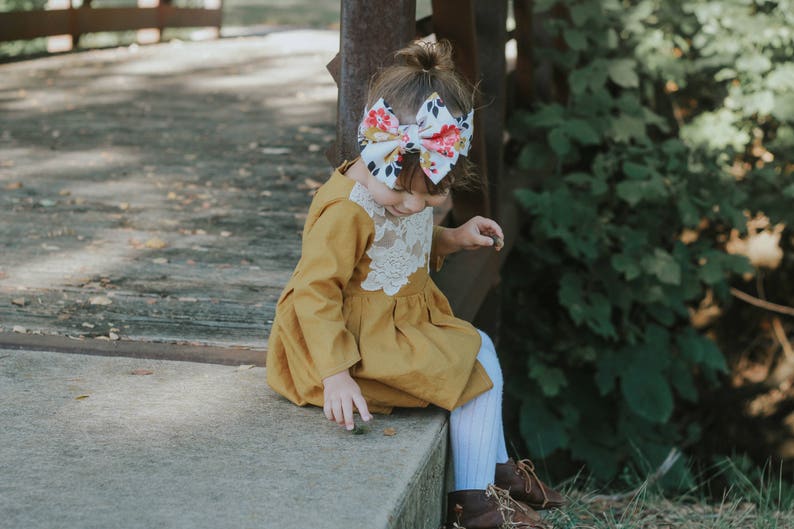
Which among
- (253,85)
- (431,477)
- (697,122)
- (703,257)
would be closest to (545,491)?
(431,477)

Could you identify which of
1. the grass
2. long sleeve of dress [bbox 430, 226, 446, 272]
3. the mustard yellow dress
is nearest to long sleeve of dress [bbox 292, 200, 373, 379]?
the mustard yellow dress

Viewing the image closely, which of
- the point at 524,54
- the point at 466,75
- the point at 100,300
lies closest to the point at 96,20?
the point at 524,54

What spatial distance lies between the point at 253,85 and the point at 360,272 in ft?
18.8

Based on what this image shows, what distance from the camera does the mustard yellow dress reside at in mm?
2266

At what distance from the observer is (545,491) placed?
260cm

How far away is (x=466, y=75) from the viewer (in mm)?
3598

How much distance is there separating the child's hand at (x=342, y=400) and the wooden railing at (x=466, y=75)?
2.72ft

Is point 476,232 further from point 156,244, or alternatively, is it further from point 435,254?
point 156,244

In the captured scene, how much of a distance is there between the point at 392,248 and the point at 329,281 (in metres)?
0.21

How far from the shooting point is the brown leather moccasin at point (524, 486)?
2547mm

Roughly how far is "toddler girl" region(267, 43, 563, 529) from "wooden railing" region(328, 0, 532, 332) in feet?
1.12

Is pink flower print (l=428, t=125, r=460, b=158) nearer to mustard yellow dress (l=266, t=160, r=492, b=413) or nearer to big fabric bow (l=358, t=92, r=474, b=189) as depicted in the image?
big fabric bow (l=358, t=92, r=474, b=189)

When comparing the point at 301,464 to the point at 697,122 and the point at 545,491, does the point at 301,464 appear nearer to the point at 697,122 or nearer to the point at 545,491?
the point at 545,491

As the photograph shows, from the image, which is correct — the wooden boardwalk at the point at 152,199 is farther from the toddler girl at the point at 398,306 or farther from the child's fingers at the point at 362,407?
the child's fingers at the point at 362,407
